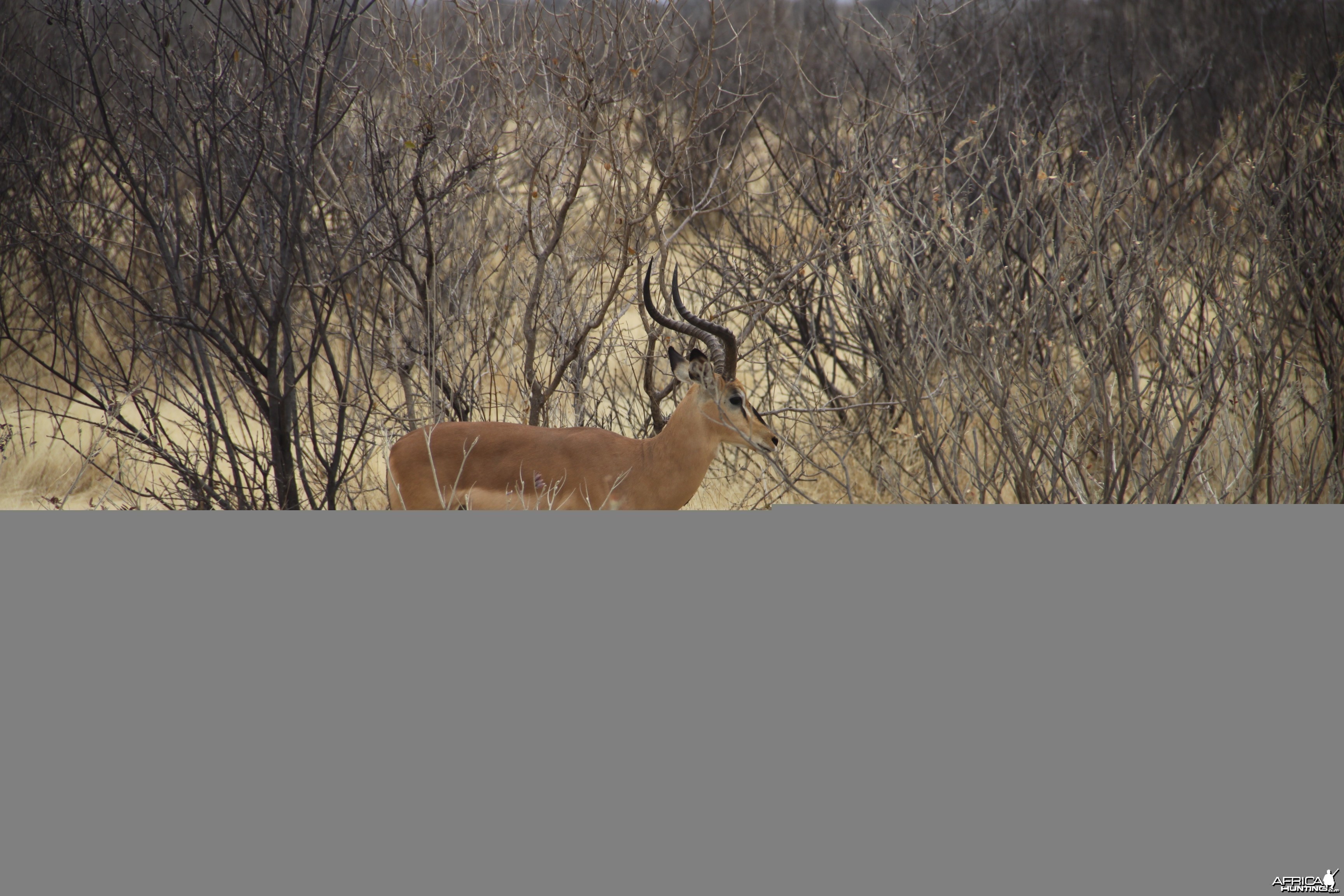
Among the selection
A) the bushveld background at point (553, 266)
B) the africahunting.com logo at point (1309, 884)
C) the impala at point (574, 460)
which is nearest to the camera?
the africahunting.com logo at point (1309, 884)

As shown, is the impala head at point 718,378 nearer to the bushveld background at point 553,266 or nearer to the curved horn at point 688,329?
the curved horn at point 688,329

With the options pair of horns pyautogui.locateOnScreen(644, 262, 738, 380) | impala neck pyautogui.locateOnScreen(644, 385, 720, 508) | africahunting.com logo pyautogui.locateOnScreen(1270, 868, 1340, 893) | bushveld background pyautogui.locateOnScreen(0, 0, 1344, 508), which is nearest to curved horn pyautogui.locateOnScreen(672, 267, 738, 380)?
pair of horns pyautogui.locateOnScreen(644, 262, 738, 380)

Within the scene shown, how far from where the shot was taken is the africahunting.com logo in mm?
1716

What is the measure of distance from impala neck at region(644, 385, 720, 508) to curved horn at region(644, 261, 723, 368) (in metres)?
0.22

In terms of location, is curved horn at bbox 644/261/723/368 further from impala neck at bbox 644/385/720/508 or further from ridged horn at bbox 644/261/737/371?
impala neck at bbox 644/385/720/508

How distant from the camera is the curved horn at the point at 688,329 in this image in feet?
10.6

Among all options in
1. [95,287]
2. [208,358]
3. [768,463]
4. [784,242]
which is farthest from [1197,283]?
[95,287]

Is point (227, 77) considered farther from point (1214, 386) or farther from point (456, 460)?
point (1214, 386)

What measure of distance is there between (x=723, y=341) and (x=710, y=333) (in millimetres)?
57

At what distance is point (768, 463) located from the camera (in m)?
4.25

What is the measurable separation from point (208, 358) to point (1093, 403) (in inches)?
110

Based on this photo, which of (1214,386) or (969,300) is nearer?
(1214,386)

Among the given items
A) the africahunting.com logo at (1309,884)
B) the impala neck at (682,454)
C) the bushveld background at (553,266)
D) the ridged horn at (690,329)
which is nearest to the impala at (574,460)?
the impala neck at (682,454)

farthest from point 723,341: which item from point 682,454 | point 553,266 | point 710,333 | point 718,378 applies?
point 553,266
